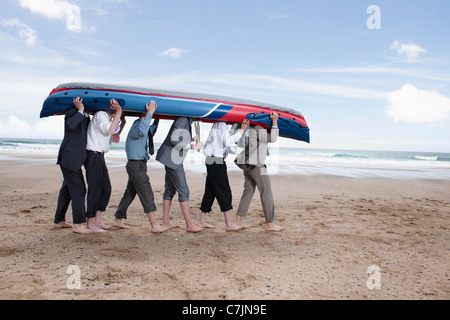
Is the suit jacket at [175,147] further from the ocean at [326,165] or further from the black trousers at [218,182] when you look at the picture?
the ocean at [326,165]

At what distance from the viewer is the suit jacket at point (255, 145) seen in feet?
15.0

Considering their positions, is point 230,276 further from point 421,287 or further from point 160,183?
point 160,183

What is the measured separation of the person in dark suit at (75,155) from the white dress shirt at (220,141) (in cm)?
160

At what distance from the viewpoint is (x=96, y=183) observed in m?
4.24

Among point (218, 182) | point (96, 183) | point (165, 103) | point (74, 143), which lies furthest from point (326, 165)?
point (74, 143)

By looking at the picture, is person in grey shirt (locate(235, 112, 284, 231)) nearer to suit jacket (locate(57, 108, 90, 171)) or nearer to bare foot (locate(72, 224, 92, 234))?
suit jacket (locate(57, 108, 90, 171))

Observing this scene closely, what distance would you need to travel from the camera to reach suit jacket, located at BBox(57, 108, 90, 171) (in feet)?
13.2

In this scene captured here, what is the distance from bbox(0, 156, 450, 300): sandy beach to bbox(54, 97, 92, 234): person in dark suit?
37cm

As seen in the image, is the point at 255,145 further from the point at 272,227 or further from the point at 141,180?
the point at 141,180

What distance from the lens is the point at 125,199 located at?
459 centimetres

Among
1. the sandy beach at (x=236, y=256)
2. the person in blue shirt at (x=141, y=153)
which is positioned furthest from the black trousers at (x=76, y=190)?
the person in blue shirt at (x=141, y=153)
